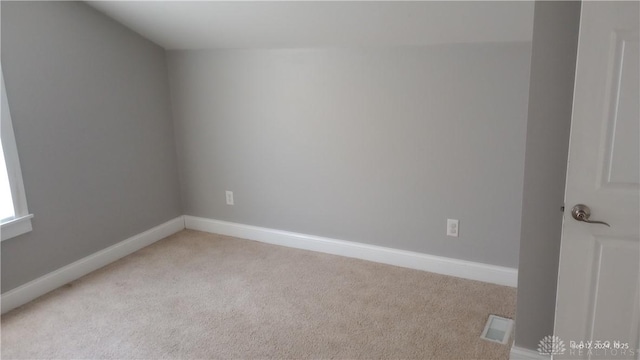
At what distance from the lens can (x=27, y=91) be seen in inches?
107

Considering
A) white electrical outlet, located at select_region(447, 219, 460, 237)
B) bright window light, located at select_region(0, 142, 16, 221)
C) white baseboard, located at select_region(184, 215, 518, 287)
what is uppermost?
bright window light, located at select_region(0, 142, 16, 221)

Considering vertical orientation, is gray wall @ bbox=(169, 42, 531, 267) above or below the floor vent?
above

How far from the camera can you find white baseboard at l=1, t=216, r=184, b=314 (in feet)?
9.07

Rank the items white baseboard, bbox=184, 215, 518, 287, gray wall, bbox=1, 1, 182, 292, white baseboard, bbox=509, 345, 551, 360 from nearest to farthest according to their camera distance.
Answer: white baseboard, bbox=509, 345, 551, 360, gray wall, bbox=1, 1, 182, 292, white baseboard, bbox=184, 215, 518, 287

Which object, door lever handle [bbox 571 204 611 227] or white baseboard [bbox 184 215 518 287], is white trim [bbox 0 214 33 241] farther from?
door lever handle [bbox 571 204 611 227]

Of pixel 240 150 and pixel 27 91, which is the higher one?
pixel 27 91

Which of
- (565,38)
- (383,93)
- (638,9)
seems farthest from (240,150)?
(638,9)

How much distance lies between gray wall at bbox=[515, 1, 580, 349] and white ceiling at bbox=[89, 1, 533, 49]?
1.83 ft

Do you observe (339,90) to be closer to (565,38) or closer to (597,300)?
(565,38)

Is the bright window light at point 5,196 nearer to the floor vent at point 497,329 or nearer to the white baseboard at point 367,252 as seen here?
the white baseboard at point 367,252

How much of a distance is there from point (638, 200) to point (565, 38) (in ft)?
2.07

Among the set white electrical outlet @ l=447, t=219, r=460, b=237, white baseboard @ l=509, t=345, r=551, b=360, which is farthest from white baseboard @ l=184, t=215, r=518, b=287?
white baseboard @ l=509, t=345, r=551, b=360

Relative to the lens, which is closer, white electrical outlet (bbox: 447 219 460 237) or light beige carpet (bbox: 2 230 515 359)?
light beige carpet (bbox: 2 230 515 359)

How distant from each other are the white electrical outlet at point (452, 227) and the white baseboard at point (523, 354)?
99 cm
